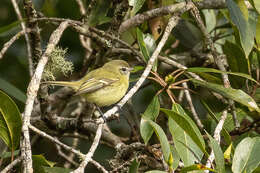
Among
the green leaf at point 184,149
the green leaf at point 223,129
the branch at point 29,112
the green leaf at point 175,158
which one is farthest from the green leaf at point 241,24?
the branch at point 29,112

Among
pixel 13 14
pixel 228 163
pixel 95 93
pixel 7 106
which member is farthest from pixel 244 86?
pixel 13 14

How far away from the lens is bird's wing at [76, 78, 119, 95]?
420cm

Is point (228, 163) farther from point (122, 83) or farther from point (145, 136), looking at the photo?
point (122, 83)

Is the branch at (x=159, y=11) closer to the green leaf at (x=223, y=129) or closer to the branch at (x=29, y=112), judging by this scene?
the green leaf at (x=223, y=129)

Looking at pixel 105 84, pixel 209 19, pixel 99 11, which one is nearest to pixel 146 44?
pixel 99 11

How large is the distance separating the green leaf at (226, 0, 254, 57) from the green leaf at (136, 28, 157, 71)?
704 mm

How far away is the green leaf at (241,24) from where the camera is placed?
2963 mm

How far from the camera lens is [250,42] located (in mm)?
3031

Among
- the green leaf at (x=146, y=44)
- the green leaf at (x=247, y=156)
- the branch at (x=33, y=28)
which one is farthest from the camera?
the green leaf at (x=146, y=44)

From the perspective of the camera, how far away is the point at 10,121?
278 centimetres

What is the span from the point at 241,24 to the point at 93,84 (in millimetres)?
1917

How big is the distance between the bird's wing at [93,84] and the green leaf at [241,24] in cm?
182

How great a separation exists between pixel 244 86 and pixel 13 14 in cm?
310

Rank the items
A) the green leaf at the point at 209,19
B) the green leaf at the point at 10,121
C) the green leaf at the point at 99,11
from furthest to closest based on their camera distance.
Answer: the green leaf at the point at 209,19, the green leaf at the point at 99,11, the green leaf at the point at 10,121
